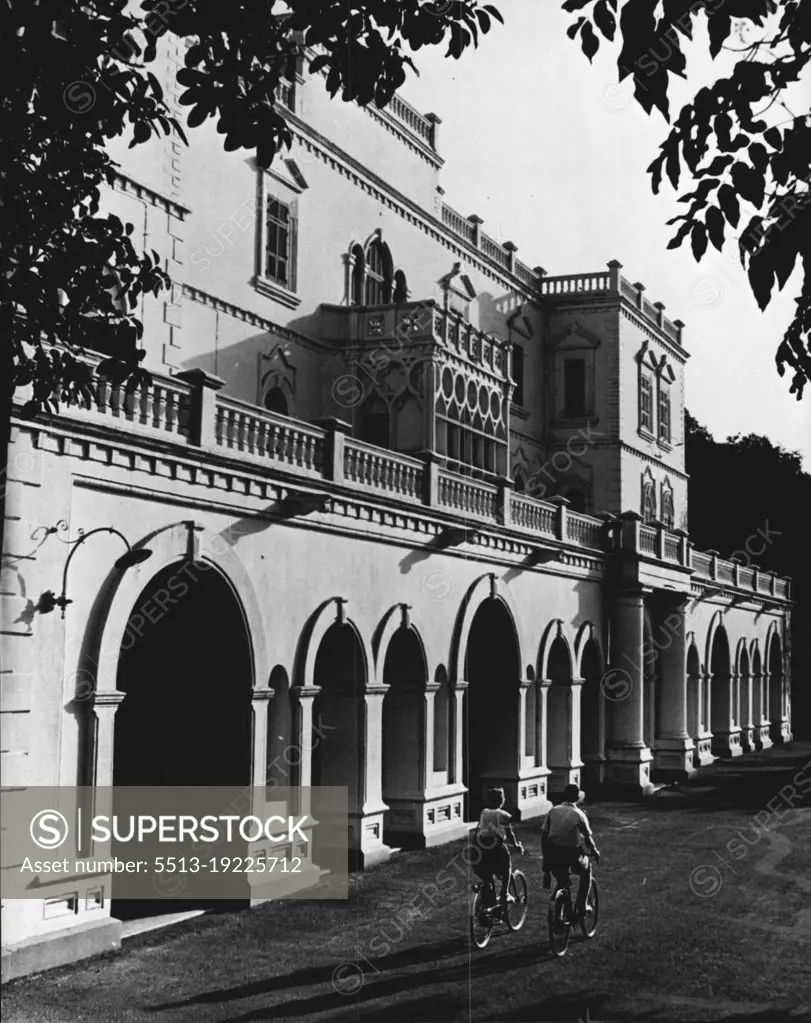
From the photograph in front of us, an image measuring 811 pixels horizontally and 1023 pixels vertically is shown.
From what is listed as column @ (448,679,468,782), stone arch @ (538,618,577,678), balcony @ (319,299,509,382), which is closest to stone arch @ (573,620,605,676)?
stone arch @ (538,618,577,678)

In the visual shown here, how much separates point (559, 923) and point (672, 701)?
23747 mm

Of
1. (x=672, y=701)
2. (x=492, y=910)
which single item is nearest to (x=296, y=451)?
(x=492, y=910)

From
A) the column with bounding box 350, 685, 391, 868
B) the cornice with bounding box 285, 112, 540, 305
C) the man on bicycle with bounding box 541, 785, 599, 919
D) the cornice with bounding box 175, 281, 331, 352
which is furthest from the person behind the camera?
the cornice with bounding box 285, 112, 540, 305

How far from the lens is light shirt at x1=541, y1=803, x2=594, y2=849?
47.8 ft

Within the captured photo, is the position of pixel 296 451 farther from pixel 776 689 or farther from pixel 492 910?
pixel 776 689

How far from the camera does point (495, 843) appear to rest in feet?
49.3

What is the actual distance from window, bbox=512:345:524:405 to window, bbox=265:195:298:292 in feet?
45.9

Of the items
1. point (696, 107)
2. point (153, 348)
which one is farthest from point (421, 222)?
point (696, 107)

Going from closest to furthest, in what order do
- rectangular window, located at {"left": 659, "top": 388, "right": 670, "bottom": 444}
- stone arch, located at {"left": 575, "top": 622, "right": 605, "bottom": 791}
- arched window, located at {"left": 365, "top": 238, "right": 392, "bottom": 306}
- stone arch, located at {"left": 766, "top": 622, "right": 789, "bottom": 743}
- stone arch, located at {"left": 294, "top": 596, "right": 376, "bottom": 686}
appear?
stone arch, located at {"left": 294, "top": 596, "right": 376, "bottom": 686} < arched window, located at {"left": 365, "top": 238, "right": 392, "bottom": 306} < stone arch, located at {"left": 575, "top": 622, "right": 605, "bottom": 791} < rectangular window, located at {"left": 659, "top": 388, "right": 670, "bottom": 444} < stone arch, located at {"left": 766, "top": 622, "right": 789, "bottom": 743}

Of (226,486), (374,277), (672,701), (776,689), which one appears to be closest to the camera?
(226,486)

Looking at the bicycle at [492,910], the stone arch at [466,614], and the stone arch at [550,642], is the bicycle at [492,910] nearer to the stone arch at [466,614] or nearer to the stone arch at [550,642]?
the stone arch at [466,614]

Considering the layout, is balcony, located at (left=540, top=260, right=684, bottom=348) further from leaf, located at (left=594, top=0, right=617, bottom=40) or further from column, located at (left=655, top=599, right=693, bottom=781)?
leaf, located at (left=594, top=0, right=617, bottom=40)

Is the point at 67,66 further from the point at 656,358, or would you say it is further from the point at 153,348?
the point at 656,358

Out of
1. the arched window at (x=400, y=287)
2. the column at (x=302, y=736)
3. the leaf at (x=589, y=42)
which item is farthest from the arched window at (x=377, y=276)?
the leaf at (x=589, y=42)
